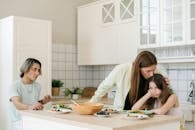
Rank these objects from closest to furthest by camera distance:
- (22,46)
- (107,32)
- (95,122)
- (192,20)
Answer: (95,122) → (192,20) → (22,46) → (107,32)

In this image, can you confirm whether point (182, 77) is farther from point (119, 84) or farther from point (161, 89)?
point (161, 89)

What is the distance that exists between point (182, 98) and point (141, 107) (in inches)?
61.7

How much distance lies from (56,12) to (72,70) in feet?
3.14

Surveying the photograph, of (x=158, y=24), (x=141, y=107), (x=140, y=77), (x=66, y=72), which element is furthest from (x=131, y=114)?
(x=66, y=72)

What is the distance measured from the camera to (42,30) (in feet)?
12.8

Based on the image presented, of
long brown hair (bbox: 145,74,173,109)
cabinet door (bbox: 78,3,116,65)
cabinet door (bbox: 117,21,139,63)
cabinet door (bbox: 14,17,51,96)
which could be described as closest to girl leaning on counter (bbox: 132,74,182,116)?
long brown hair (bbox: 145,74,173,109)

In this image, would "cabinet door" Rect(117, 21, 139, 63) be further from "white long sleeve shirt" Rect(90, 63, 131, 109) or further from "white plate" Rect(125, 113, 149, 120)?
"white plate" Rect(125, 113, 149, 120)

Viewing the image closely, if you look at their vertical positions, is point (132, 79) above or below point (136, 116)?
above

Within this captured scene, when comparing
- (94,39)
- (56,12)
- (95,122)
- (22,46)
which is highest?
(56,12)

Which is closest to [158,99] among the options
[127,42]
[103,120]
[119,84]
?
[119,84]

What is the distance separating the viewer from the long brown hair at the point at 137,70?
2475 mm

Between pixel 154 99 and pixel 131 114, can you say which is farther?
pixel 154 99

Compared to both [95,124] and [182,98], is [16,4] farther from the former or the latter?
[95,124]

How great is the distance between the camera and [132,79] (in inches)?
99.3
